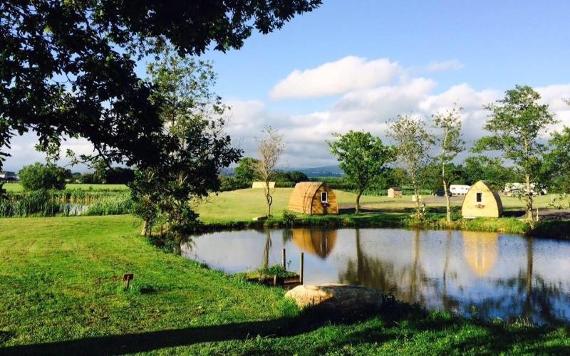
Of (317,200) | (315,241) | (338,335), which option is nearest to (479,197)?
(317,200)

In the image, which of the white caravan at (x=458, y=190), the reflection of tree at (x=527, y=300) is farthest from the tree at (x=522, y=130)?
the white caravan at (x=458, y=190)

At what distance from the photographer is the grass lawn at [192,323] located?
451 inches

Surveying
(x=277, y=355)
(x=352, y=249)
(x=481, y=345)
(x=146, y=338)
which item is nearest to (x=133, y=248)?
(x=352, y=249)

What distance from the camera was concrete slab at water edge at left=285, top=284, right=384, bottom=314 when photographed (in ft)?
46.9

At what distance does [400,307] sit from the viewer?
15.4m

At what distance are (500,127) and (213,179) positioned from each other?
3775cm

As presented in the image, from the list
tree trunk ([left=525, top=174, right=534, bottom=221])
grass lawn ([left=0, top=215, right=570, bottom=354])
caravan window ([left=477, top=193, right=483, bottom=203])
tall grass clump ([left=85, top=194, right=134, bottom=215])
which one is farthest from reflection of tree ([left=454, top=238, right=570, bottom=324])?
tall grass clump ([left=85, top=194, right=134, bottom=215])

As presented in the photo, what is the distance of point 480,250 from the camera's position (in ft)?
108

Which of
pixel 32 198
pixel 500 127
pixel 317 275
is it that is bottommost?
pixel 317 275

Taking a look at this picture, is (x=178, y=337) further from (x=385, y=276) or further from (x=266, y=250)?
(x=266, y=250)

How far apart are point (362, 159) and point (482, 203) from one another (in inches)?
541

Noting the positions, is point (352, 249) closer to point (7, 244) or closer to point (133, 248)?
point (133, 248)

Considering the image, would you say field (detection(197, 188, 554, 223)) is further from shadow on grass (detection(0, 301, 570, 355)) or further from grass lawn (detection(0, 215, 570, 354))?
shadow on grass (detection(0, 301, 570, 355))

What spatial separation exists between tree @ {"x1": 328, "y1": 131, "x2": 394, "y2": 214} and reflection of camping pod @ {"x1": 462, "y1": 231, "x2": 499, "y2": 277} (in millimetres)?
14956
